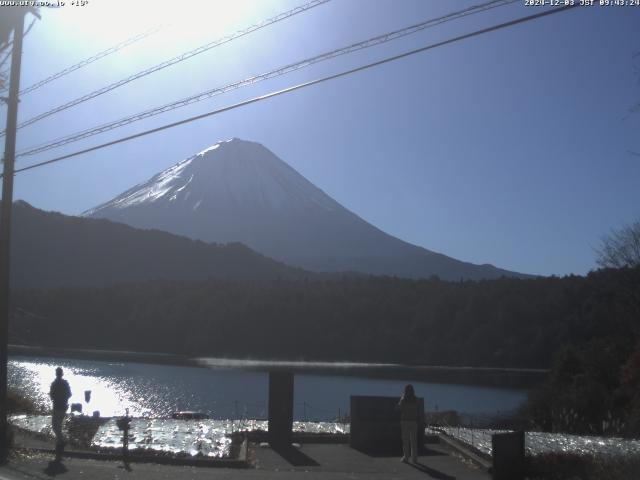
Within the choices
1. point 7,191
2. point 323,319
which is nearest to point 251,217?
point 323,319

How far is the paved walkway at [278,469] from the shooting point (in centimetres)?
1098

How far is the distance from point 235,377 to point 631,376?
Answer: 3008 cm

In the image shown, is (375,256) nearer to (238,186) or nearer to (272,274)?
(238,186)

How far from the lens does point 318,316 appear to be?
68688mm

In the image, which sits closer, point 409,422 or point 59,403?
point 409,422

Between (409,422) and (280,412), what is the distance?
2.92 metres

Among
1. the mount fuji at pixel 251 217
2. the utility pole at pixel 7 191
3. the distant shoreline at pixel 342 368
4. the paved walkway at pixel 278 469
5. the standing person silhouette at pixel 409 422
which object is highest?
the mount fuji at pixel 251 217

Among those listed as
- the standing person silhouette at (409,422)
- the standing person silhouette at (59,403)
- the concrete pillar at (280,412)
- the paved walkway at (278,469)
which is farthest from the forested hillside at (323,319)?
the standing person silhouette at (59,403)

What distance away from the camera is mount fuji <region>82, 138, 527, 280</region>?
160 metres

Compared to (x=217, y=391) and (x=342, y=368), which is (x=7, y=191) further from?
(x=342, y=368)

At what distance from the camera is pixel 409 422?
1209 centimetres

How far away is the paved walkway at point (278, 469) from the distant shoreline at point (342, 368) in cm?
3031

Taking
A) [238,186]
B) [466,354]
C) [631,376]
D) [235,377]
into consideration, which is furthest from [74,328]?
[238,186]

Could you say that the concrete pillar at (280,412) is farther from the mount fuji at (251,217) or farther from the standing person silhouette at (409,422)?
the mount fuji at (251,217)
